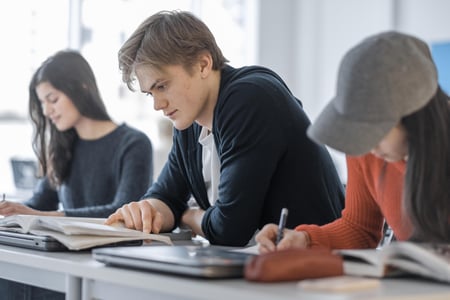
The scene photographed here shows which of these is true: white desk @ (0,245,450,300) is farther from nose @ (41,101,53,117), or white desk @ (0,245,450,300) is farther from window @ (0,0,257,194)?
window @ (0,0,257,194)

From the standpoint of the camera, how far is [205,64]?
1.94m

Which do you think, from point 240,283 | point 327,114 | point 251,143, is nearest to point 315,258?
point 240,283

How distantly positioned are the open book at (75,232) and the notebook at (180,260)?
175mm

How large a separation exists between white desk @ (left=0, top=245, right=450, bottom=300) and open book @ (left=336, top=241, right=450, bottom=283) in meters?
0.02

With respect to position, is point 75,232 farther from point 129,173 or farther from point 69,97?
point 69,97

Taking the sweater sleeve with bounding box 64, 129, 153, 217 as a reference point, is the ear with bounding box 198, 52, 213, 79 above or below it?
above

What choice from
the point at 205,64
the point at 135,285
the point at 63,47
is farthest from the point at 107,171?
the point at 63,47

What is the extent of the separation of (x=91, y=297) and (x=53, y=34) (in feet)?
12.0

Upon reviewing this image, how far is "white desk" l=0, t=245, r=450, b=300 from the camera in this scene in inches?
40.9

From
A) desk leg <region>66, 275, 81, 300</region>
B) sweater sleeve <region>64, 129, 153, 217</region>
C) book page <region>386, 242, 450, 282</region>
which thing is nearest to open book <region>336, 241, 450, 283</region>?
book page <region>386, 242, 450, 282</region>

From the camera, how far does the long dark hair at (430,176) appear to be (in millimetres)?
1288

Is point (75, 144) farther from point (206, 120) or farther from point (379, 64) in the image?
point (379, 64)

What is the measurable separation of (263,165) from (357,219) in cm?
29

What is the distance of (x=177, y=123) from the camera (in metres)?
1.96
